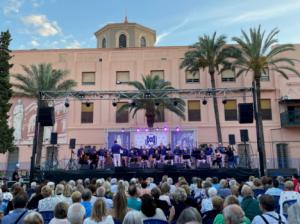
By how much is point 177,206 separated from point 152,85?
844 inches

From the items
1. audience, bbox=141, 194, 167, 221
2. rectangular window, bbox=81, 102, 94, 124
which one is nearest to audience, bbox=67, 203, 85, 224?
audience, bbox=141, 194, 167, 221

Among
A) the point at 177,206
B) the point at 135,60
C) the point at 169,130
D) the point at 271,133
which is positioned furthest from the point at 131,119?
the point at 177,206

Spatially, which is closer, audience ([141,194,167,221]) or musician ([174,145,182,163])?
audience ([141,194,167,221])

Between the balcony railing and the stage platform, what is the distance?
12.7 metres

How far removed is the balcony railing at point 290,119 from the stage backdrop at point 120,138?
14082mm

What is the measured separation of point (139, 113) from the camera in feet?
95.1

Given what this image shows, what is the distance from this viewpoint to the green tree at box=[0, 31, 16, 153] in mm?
23053

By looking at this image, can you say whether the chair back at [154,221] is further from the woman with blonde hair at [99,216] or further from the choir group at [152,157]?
the choir group at [152,157]

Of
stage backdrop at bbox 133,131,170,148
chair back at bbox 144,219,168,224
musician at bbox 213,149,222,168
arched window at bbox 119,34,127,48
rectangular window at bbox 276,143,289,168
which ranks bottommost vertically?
chair back at bbox 144,219,168,224

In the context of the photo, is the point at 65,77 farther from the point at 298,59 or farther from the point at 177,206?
the point at 177,206

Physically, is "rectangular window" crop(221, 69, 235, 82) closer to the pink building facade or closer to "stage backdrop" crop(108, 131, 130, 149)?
the pink building facade

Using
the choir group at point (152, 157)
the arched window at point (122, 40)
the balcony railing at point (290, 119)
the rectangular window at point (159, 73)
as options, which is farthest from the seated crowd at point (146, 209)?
A: the arched window at point (122, 40)

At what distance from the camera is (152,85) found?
88.2 ft

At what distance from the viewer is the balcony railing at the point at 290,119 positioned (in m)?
27.5
